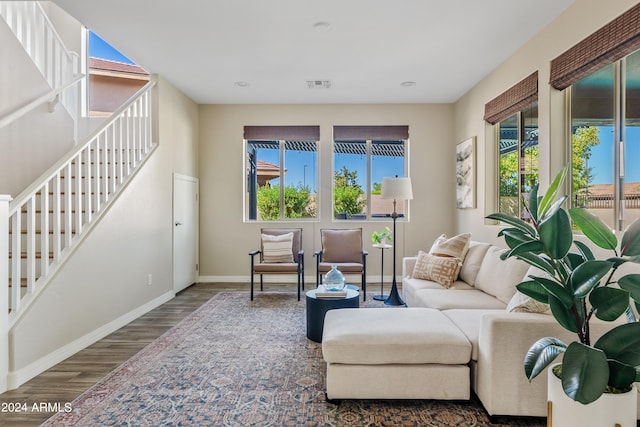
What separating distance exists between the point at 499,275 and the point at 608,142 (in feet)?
4.22

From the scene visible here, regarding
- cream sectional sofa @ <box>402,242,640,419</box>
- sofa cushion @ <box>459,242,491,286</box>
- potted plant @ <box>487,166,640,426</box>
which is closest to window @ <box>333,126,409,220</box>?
sofa cushion @ <box>459,242,491,286</box>

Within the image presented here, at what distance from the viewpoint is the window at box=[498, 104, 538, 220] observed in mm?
3705

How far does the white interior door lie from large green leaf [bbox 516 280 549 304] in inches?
172

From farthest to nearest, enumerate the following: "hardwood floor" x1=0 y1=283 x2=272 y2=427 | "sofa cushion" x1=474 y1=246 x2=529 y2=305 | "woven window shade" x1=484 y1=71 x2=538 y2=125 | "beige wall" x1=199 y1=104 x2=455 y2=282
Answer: "beige wall" x1=199 y1=104 x2=455 y2=282 → "woven window shade" x1=484 y1=71 x2=538 y2=125 → "sofa cushion" x1=474 y1=246 x2=529 y2=305 → "hardwood floor" x1=0 y1=283 x2=272 y2=427

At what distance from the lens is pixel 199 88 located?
5.02 m

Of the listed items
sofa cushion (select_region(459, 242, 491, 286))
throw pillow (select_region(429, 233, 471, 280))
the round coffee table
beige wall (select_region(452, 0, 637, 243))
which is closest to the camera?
beige wall (select_region(452, 0, 637, 243))

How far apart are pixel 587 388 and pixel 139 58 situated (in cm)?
459

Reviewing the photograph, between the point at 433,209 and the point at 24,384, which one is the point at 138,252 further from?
the point at 433,209

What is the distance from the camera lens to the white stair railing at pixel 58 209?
248 cm

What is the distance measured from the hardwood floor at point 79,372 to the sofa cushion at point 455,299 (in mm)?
2467

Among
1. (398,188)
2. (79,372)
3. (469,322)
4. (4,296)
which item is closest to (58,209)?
(4,296)

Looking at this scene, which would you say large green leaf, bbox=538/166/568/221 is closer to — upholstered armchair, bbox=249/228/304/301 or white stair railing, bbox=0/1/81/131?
upholstered armchair, bbox=249/228/304/301

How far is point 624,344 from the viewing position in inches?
56.6

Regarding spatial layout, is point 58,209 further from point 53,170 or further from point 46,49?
point 46,49
